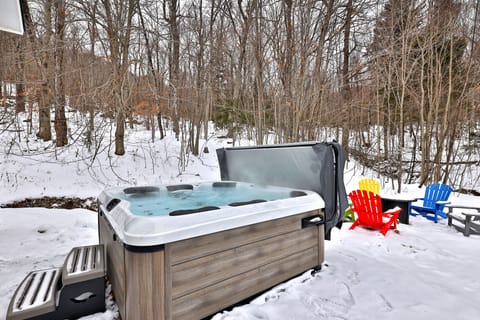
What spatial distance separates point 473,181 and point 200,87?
717cm

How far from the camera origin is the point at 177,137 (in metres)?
8.20

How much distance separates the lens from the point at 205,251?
1.64m

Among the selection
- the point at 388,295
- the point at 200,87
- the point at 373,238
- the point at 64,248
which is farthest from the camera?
the point at 200,87

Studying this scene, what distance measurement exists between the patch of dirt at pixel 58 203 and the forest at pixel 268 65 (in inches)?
58.4

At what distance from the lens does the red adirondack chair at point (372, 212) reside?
A: 10.9 feet

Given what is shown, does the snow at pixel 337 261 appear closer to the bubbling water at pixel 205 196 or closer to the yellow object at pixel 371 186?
the yellow object at pixel 371 186

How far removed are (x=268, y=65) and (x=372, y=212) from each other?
3.67 metres

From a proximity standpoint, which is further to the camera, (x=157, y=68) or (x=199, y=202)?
(x=157, y=68)

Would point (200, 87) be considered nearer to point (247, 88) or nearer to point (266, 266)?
point (247, 88)

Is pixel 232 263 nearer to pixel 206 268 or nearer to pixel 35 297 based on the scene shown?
pixel 206 268

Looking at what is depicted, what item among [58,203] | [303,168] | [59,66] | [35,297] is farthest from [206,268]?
[59,66]

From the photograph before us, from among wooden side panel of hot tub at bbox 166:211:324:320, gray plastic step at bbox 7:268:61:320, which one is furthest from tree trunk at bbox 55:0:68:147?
wooden side panel of hot tub at bbox 166:211:324:320

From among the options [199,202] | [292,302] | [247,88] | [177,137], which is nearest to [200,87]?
[247,88]

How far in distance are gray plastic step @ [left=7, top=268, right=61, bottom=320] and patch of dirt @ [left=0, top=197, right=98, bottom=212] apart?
2.73 meters
